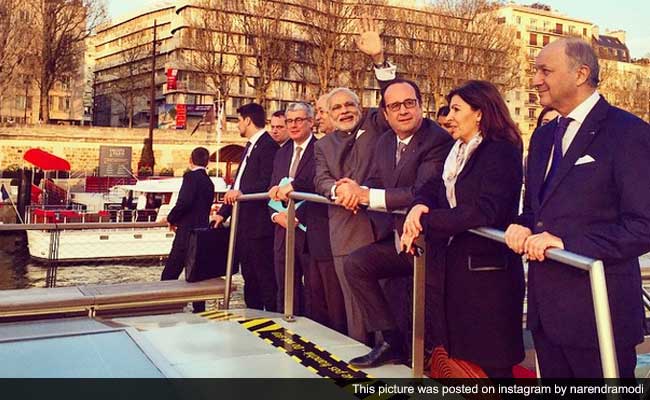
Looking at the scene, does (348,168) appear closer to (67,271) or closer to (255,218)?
(255,218)

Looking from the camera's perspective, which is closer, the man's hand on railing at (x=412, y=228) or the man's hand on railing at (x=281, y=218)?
the man's hand on railing at (x=412, y=228)

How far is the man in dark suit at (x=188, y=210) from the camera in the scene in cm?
706

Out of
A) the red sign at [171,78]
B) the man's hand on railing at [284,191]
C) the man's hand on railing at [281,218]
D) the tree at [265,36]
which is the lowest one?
the man's hand on railing at [281,218]

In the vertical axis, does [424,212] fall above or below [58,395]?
above

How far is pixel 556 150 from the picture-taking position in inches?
112

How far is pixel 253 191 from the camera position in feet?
19.9

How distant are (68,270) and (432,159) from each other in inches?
707

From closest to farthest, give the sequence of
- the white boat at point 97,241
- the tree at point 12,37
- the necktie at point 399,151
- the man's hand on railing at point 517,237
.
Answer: the man's hand on railing at point 517,237, the necktie at point 399,151, the white boat at point 97,241, the tree at point 12,37

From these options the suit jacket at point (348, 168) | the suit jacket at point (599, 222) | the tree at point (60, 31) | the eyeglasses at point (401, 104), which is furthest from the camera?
the tree at point (60, 31)

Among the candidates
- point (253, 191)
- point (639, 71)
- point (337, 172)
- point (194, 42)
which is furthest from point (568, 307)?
point (639, 71)

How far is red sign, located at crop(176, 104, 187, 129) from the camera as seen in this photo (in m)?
52.8

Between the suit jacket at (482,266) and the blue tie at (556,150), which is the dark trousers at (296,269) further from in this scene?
the blue tie at (556,150)

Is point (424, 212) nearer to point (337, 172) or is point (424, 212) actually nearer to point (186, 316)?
point (337, 172)

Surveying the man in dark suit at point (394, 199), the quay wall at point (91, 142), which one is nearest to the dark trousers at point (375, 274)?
the man in dark suit at point (394, 199)
